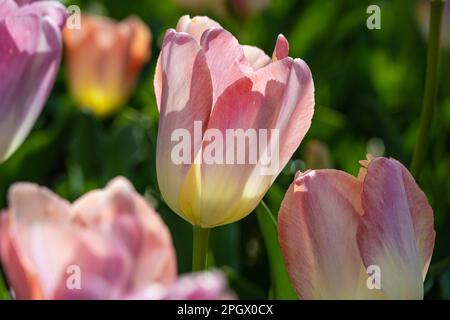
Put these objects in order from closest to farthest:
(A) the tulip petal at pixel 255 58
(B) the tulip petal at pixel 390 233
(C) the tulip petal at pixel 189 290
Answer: (C) the tulip petal at pixel 189 290 → (B) the tulip petal at pixel 390 233 → (A) the tulip petal at pixel 255 58

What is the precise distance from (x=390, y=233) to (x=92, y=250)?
8.0 inches

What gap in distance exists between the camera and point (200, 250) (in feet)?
2.09

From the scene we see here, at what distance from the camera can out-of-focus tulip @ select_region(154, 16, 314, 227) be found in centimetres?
62

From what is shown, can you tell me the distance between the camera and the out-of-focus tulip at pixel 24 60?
0.62m

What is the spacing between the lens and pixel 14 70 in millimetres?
624

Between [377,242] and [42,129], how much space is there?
1092mm

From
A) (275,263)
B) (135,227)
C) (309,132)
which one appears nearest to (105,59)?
(309,132)

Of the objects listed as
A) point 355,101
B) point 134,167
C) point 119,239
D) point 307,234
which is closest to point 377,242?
point 307,234

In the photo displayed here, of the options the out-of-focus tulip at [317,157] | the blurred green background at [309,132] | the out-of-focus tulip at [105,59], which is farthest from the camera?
the out-of-focus tulip at [105,59]

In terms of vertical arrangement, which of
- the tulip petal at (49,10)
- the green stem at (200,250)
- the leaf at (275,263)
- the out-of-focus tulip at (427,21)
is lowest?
the leaf at (275,263)

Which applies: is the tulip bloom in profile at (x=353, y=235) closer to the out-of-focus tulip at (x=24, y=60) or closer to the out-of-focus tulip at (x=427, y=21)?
the out-of-focus tulip at (x=24, y=60)

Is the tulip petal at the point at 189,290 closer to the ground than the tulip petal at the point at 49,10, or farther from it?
closer to the ground

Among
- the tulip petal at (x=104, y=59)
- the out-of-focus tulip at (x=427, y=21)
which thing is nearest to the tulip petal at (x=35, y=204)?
the tulip petal at (x=104, y=59)

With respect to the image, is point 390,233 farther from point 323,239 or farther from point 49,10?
point 49,10
